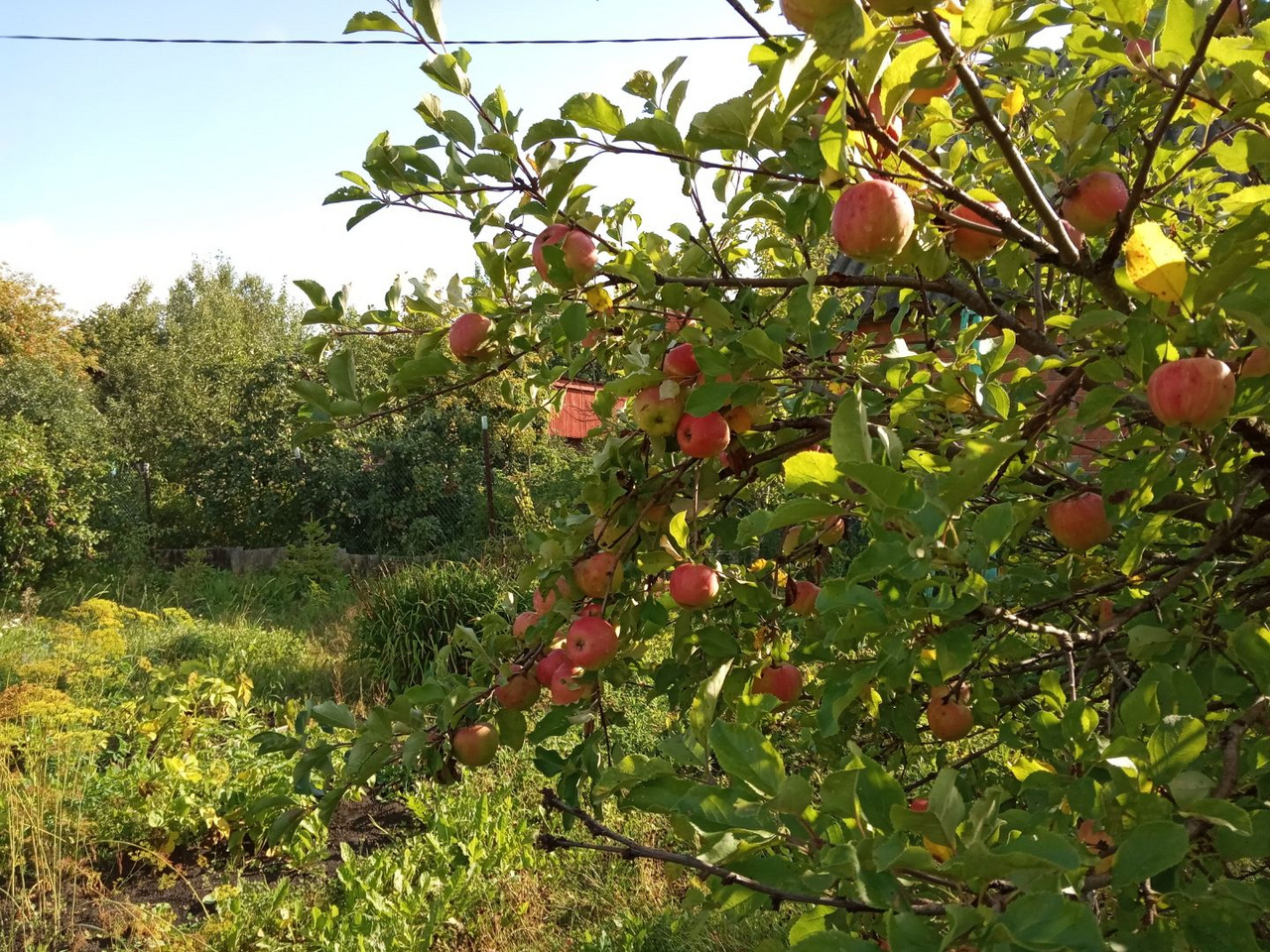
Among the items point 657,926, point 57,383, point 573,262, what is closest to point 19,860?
point 657,926

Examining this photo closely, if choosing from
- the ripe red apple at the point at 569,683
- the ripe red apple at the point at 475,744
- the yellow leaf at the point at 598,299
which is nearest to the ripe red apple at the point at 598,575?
the ripe red apple at the point at 569,683

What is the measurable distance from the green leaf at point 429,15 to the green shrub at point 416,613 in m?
4.61

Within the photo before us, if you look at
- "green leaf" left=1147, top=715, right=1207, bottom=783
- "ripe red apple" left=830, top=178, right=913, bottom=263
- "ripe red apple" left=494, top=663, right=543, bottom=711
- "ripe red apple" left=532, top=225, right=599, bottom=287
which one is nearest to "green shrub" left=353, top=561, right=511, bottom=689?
"ripe red apple" left=494, top=663, right=543, bottom=711

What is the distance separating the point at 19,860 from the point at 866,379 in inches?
136

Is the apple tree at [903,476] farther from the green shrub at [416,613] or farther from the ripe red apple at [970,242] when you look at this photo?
the green shrub at [416,613]

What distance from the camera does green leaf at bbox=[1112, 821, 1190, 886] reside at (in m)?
0.64

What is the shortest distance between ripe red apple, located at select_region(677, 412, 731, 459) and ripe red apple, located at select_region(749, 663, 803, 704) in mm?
402

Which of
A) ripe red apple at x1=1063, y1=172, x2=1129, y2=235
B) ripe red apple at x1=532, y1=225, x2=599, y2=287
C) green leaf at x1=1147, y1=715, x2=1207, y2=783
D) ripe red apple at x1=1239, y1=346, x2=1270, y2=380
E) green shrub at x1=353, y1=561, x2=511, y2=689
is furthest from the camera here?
green shrub at x1=353, y1=561, x2=511, y2=689

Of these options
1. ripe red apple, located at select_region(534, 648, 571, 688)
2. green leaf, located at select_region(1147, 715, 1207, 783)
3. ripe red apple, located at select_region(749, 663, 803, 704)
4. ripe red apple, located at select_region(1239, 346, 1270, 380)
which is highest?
ripe red apple, located at select_region(1239, 346, 1270, 380)

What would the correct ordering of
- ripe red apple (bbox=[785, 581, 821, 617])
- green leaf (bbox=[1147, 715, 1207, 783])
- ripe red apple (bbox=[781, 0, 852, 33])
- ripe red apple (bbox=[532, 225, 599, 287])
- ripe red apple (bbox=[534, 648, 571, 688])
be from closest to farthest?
ripe red apple (bbox=[781, 0, 852, 33]), green leaf (bbox=[1147, 715, 1207, 783]), ripe red apple (bbox=[532, 225, 599, 287]), ripe red apple (bbox=[534, 648, 571, 688]), ripe red apple (bbox=[785, 581, 821, 617])

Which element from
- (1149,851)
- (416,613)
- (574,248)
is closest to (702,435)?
(574,248)

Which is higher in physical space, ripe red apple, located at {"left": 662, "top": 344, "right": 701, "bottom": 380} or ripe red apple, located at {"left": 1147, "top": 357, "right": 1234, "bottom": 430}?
ripe red apple, located at {"left": 662, "top": 344, "right": 701, "bottom": 380}

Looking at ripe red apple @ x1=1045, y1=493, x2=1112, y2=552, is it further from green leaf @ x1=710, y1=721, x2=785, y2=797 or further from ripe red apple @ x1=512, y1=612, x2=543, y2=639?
ripe red apple @ x1=512, y1=612, x2=543, y2=639

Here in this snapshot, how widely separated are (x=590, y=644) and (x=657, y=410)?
0.35 meters
